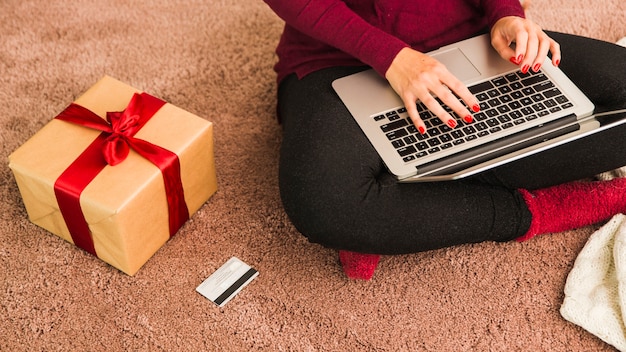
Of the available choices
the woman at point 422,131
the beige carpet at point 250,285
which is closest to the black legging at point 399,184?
the woman at point 422,131

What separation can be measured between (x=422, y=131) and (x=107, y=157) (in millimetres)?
531

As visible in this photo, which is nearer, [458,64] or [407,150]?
[407,150]

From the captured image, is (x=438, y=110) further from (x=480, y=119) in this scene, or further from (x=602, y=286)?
(x=602, y=286)

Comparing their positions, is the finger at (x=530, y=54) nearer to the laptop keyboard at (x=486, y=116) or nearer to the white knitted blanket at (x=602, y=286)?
the laptop keyboard at (x=486, y=116)

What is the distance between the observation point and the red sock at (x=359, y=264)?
1.21 metres

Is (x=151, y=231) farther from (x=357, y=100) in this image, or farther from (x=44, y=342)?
(x=357, y=100)

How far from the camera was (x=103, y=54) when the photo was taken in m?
1.64

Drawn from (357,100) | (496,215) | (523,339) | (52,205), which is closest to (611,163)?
(496,215)

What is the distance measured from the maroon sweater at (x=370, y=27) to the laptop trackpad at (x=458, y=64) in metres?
0.03

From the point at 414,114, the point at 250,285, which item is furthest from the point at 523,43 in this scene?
the point at 250,285

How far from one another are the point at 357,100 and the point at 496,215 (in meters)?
0.32

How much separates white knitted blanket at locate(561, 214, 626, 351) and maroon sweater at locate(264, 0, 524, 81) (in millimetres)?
443

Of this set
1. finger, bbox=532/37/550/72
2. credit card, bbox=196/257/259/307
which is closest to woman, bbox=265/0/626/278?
finger, bbox=532/37/550/72

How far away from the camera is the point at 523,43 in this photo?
1.17m
